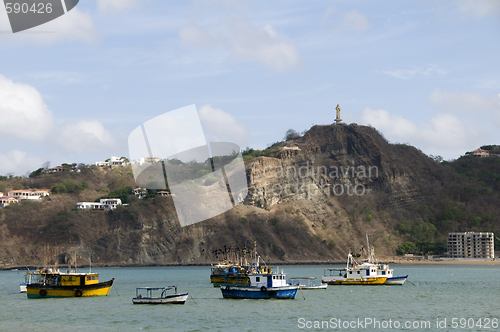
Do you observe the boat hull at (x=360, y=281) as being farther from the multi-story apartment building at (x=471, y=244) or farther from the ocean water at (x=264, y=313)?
the multi-story apartment building at (x=471, y=244)

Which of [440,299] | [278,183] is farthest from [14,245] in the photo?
[440,299]

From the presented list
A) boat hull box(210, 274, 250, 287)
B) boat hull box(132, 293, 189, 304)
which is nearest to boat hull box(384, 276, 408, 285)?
boat hull box(210, 274, 250, 287)

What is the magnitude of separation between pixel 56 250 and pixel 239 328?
A: 120 m

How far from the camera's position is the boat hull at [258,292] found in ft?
189

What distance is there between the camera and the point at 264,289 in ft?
188

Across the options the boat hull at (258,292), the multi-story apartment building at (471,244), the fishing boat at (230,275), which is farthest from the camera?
the multi-story apartment building at (471,244)

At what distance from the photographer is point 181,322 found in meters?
47.2

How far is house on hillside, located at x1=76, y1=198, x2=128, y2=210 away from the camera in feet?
582

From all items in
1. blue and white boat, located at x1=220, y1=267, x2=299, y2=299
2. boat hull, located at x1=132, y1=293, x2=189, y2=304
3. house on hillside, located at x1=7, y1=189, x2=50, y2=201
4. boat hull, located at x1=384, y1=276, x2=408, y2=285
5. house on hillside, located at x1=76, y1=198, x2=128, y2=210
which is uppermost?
house on hillside, located at x1=7, y1=189, x2=50, y2=201

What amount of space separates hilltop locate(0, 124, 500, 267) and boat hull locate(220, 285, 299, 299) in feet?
311

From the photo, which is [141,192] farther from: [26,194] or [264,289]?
[264,289]

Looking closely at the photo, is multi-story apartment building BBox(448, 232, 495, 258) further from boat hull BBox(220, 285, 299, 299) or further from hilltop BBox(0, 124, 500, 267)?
boat hull BBox(220, 285, 299, 299)

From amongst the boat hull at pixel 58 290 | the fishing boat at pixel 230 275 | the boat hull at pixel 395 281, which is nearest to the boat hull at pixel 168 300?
the boat hull at pixel 58 290

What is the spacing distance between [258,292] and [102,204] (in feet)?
430
